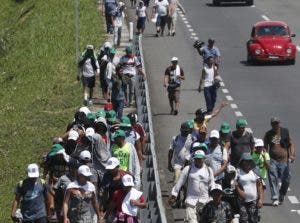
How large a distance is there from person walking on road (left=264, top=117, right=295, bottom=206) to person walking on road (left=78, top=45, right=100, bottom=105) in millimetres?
9963

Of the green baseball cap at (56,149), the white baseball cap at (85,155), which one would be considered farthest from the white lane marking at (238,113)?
the white baseball cap at (85,155)

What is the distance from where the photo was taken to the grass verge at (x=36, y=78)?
104 ft

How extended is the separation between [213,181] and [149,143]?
5.13m

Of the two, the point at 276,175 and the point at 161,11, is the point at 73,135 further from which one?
the point at 161,11

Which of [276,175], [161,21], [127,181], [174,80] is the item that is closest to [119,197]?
[127,181]

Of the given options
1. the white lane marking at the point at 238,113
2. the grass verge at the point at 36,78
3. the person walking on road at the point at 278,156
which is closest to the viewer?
the person walking on road at the point at 278,156

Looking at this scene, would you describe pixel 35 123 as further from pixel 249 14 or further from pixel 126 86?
pixel 249 14

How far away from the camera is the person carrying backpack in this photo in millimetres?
17203

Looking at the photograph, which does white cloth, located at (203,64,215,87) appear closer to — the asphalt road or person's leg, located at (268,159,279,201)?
the asphalt road

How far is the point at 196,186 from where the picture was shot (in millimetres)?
18125

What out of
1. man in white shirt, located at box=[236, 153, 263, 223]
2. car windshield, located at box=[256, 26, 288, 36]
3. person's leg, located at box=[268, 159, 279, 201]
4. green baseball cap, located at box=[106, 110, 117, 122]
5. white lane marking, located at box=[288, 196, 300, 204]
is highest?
car windshield, located at box=[256, 26, 288, 36]

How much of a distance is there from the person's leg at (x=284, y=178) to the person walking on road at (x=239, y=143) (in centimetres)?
127

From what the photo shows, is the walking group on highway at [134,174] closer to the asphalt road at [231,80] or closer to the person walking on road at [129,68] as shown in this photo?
the asphalt road at [231,80]

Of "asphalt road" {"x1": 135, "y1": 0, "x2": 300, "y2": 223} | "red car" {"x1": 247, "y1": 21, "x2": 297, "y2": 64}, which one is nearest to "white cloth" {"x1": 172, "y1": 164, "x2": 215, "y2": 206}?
"asphalt road" {"x1": 135, "y1": 0, "x2": 300, "y2": 223}
